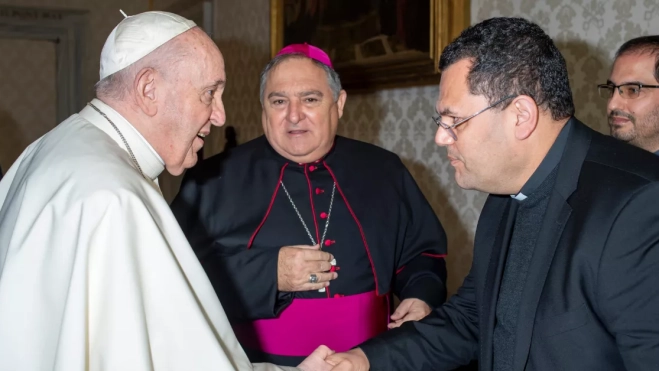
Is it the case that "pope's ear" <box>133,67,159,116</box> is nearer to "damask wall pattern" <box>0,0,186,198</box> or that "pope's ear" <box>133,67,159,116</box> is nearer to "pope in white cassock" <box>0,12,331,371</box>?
"pope in white cassock" <box>0,12,331,371</box>

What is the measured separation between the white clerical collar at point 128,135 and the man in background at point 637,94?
184 cm

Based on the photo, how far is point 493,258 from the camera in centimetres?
210

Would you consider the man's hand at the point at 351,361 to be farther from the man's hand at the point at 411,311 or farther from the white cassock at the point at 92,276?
the white cassock at the point at 92,276

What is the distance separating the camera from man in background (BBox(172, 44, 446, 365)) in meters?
2.71

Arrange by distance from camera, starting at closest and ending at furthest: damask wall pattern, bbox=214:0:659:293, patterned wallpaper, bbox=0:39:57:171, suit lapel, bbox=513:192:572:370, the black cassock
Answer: suit lapel, bbox=513:192:572:370, the black cassock, damask wall pattern, bbox=214:0:659:293, patterned wallpaper, bbox=0:39:57:171

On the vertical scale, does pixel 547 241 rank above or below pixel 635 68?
below

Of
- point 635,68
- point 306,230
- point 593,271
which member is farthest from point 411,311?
point 635,68

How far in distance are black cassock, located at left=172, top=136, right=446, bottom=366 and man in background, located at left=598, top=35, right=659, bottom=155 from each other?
33.3 inches

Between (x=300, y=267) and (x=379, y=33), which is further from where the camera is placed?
(x=379, y=33)

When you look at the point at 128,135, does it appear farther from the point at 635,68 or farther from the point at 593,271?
the point at 635,68

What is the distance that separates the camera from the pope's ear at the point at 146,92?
1.95m

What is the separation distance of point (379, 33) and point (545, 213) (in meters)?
2.84

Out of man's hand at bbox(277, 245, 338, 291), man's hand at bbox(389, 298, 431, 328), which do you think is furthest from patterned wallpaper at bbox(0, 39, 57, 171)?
man's hand at bbox(389, 298, 431, 328)

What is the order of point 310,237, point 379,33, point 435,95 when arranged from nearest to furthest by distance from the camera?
1. point 310,237
2. point 435,95
3. point 379,33
